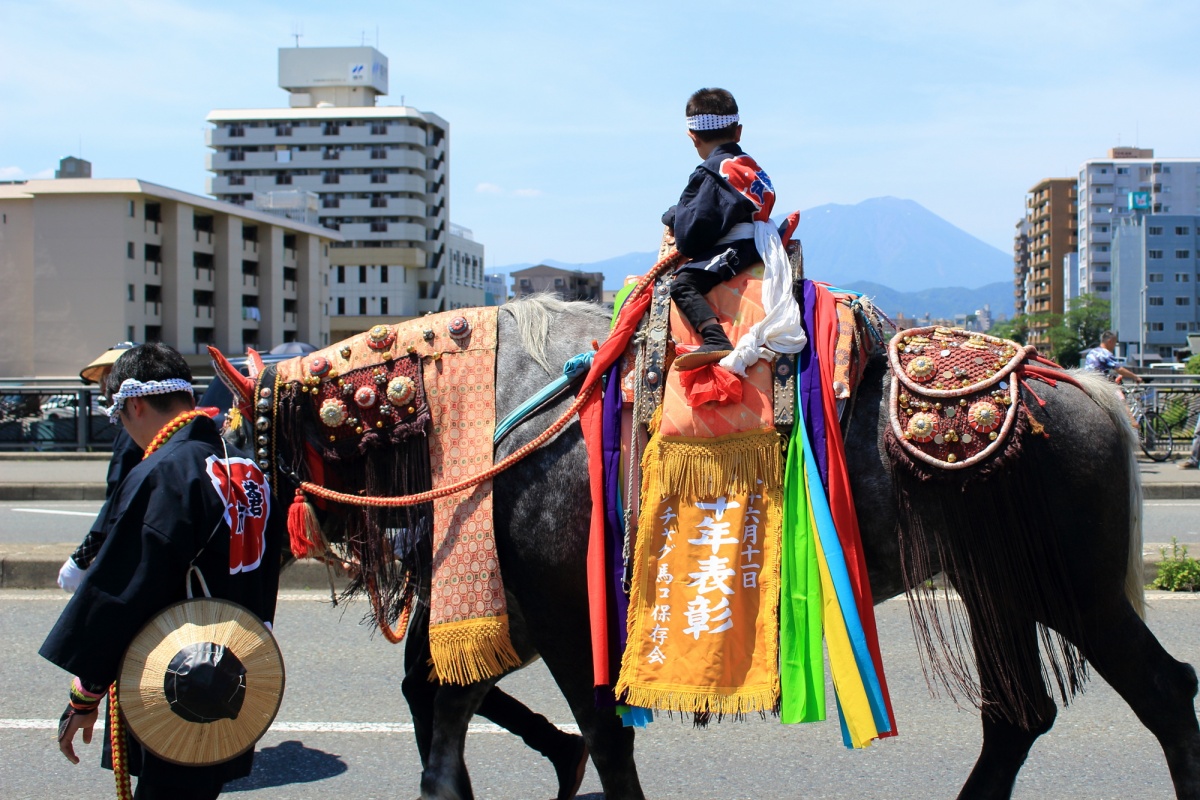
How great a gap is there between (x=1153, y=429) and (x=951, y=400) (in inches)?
530

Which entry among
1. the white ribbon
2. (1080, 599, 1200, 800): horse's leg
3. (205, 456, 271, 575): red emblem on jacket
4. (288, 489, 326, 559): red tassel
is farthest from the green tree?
(205, 456, 271, 575): red emblem on jacket

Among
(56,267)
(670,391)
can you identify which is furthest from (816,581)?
(56,267)

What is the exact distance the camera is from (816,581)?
2.91 m

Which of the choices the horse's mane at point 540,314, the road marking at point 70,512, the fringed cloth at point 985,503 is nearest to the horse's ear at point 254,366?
the horse's mane at point 540,314

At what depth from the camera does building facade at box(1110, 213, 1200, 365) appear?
99.3 m

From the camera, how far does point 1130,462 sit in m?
3.09

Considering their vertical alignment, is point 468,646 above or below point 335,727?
above

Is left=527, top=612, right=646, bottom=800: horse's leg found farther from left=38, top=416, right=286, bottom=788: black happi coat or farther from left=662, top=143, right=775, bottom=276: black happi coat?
left=662, top=143, right=775, bottom=276: black happi coat

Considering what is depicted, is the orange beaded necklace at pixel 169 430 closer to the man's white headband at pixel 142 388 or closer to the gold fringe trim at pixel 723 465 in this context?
the man's white headband at pixel 142 388

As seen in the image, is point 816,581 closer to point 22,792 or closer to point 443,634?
point 443,634

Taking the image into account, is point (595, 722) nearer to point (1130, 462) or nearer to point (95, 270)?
point (1130, 462)

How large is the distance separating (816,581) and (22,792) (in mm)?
3013

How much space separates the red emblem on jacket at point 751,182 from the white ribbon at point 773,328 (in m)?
0.18

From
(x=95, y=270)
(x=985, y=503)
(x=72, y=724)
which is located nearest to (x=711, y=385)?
(x=985, y=503)
